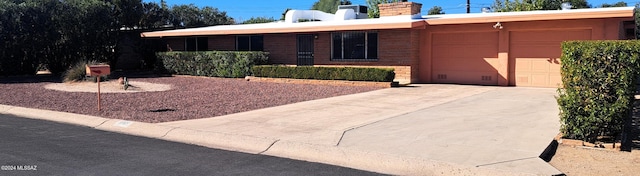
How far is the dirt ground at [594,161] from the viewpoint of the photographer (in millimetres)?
6359

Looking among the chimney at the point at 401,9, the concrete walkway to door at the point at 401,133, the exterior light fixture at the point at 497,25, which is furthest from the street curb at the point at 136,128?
the chimney at the point at 401,9

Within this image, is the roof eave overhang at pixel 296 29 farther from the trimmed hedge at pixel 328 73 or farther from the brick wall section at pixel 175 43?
the trimmed hedge at pixel 328 73

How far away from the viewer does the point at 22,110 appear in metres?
12.2

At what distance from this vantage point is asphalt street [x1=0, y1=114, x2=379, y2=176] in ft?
20.6

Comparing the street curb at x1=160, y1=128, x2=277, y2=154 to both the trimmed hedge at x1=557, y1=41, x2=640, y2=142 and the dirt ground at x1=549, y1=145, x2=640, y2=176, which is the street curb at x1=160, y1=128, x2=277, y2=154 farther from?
the trimmed hedge at x1=557, y1=41, x2=640, y2=142

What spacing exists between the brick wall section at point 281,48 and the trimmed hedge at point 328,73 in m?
1.76

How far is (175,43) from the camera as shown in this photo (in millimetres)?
26641

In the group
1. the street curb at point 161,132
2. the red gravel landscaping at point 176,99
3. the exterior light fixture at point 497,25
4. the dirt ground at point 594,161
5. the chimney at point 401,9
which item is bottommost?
the dirt ground at point 594,161

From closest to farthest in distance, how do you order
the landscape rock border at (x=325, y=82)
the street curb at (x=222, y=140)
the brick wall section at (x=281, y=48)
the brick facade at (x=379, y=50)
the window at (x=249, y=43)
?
the street curb at (x=222, y=140), the landscape rock border at (x=325, y=82), the brick facade at (x=379, y=50), the brick wall section at (x=281, y=48), the window at (x=249, y=43)

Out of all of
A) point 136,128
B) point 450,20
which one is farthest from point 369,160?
point 450,20

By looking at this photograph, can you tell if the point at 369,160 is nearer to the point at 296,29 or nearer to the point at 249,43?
the point at 296,29

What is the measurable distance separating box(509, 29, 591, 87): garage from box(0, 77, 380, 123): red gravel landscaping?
4.81m

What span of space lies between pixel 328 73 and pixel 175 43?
10755mm

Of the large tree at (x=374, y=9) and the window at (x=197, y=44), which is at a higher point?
the large tree at (x=374, y=9)
